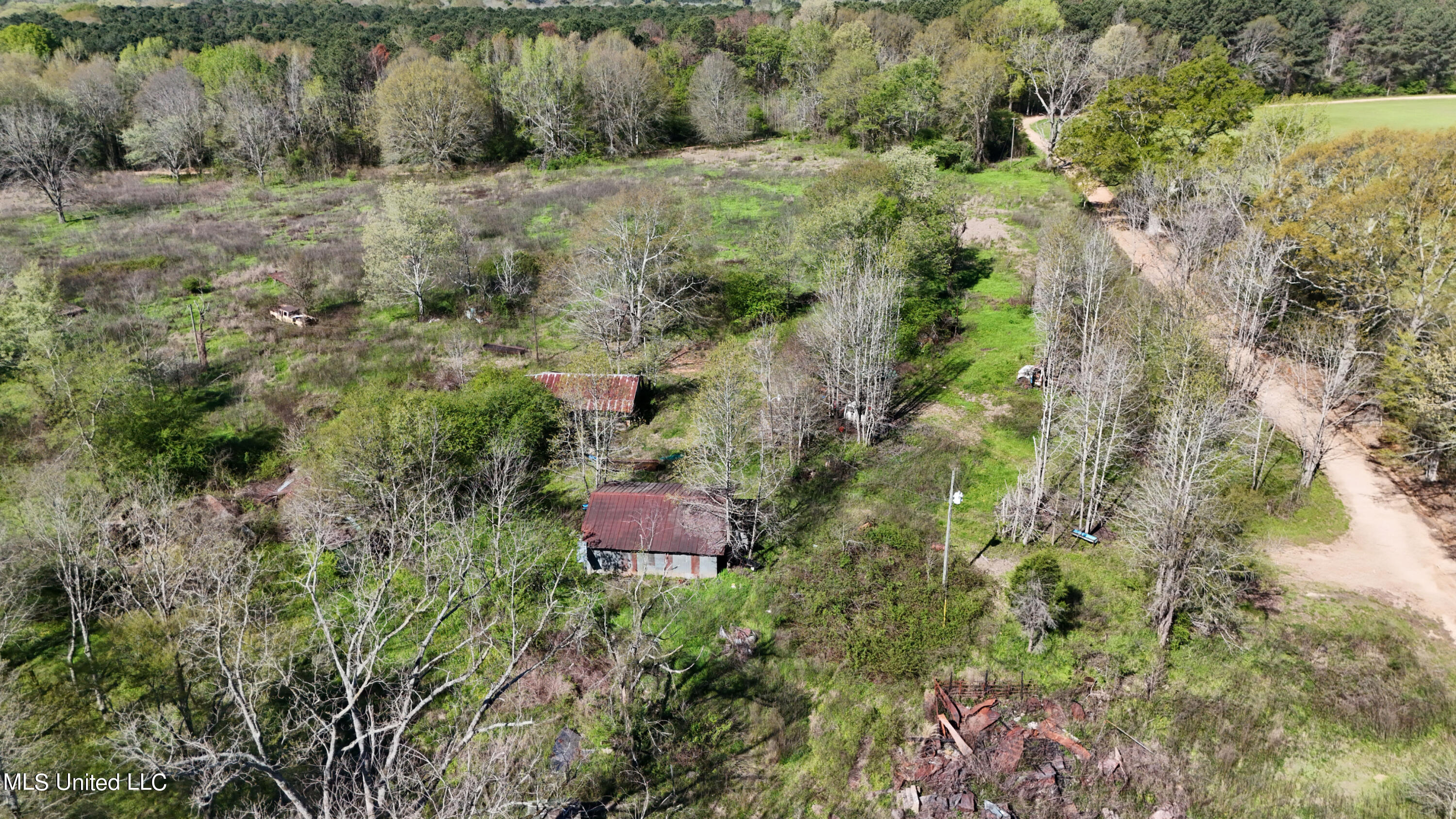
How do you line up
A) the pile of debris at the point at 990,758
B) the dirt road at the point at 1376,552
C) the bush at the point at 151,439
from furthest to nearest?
the bush at the point at 151,439 → the dirt road at the point at 1376,552 → the pile of debris at the point at 990,758

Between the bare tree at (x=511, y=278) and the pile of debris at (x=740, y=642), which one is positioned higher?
the bare tree at (x=511, y=278)

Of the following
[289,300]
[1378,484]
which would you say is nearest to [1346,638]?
[1378,484]

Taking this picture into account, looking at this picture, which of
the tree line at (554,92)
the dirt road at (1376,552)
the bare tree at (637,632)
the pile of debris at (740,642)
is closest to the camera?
the bare tree at (637,632)

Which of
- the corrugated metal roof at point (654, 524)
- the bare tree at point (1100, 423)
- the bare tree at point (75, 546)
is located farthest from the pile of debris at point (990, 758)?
the bare tree at point (75, 546)

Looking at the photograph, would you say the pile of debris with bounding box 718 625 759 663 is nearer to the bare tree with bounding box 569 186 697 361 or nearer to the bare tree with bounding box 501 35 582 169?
the bare tree with bounding box 569 186 697 361

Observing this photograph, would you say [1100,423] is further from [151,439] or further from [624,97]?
[624,97]

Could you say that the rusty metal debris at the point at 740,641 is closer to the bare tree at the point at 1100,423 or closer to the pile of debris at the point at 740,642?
the pile of debris at the point at 740,642

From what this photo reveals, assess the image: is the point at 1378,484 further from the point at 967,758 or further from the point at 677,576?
the point at 677,576
